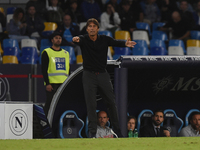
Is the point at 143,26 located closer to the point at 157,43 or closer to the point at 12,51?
the point at 157,43

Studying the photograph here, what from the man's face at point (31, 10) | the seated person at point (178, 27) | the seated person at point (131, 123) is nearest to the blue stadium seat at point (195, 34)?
the seated person at point (178, 27)

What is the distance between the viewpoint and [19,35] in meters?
12.3

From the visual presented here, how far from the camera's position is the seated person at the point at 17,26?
12141mm

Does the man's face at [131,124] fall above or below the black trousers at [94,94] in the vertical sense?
below

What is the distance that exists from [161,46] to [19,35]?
3.85m

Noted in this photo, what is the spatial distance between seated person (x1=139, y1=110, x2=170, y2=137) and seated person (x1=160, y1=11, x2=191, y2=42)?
534 centimetres

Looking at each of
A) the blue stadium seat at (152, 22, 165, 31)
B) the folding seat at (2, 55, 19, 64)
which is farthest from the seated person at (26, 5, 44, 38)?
the blue stadium seat at (152, 22, 165, 31)

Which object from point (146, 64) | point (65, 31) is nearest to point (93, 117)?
point (146, 64)

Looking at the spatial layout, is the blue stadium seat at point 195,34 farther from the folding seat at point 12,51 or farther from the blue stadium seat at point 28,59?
the folding seat at point 12,51

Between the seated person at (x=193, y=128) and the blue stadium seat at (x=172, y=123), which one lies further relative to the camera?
the blue stadium seat at (x=172, y=123)

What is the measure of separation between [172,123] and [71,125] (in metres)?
1.86

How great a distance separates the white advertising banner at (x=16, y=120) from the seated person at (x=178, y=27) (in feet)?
23.6
